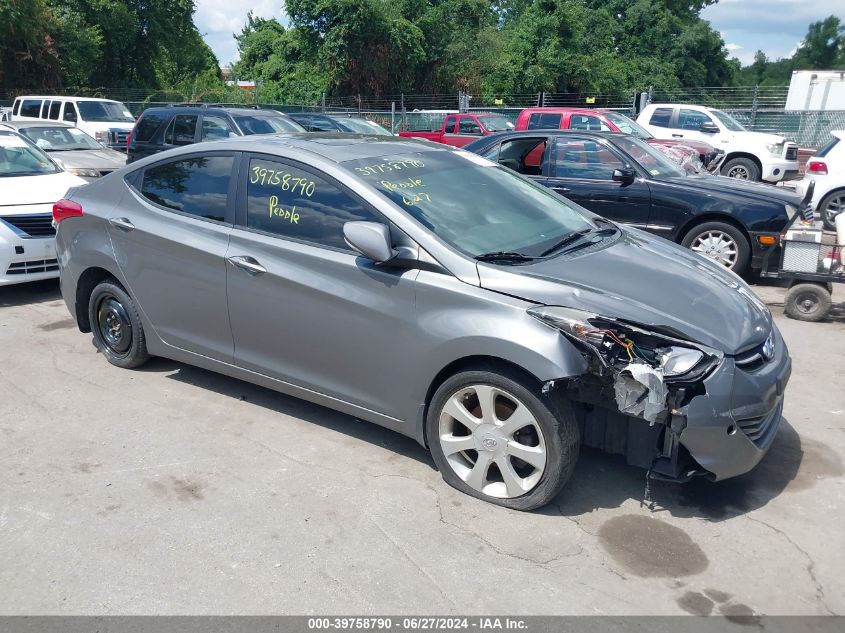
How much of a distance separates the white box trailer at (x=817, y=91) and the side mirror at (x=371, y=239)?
1069 inches

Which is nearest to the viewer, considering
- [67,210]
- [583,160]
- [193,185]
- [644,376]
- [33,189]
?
[644,376]

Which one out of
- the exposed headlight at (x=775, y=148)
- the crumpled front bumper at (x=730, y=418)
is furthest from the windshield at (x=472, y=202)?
the exposed headlight at (x=775, y=148)

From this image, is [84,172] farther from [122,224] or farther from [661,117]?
[661,117]

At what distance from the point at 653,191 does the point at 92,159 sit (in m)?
8.92

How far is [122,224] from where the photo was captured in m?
5.09

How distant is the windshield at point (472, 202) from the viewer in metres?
4.04

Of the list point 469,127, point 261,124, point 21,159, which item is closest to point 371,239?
point 21,159

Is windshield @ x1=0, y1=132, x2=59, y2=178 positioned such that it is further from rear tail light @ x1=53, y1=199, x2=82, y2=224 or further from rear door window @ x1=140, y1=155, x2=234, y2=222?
rear door window @ x1=140, y1=155, x2=234, y2=222

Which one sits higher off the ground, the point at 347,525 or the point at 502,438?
the point at 502,438

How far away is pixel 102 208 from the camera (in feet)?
17.3

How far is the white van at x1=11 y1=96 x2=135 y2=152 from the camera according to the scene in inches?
718

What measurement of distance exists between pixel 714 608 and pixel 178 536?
2.37m

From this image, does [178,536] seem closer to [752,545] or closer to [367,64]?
[752,545]

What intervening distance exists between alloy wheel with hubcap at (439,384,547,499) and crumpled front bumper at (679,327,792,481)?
0.70 meters
